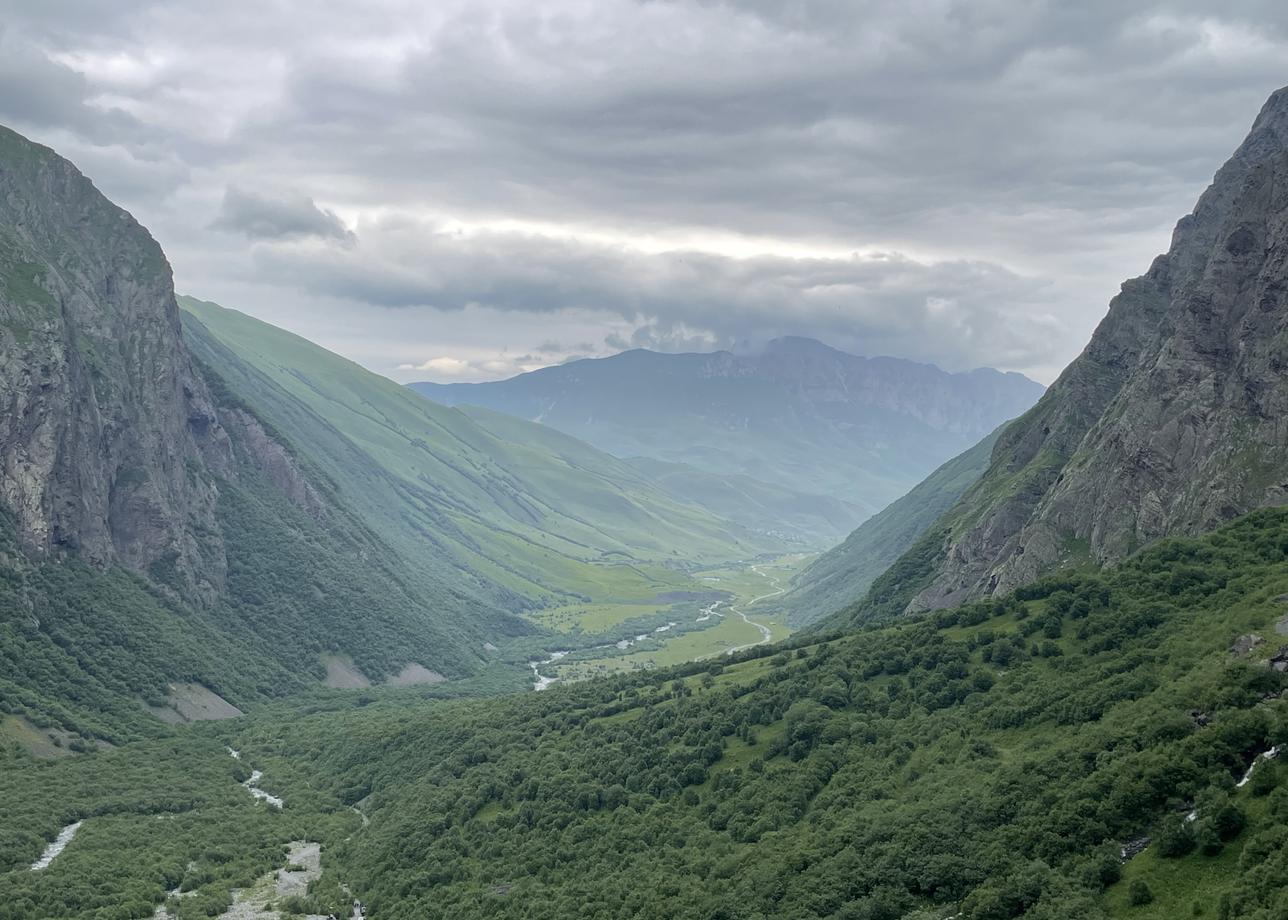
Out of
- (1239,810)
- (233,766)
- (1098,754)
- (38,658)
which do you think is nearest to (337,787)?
(233,766)

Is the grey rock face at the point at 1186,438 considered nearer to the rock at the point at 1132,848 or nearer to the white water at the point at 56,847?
the rock at the point at 1132,848

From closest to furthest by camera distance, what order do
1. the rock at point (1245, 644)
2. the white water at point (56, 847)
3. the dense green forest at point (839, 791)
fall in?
the dense green forest at point (839, 791), the rock at point (1245, 644), the white water at point (56, 847)

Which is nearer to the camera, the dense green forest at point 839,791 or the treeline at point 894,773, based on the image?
the dense green forest at point 839,791

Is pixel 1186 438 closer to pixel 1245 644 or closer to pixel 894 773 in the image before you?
pixel 1245 644

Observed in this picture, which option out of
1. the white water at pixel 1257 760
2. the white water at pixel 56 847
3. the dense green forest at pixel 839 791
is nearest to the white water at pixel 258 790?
the dense green forest at pixel 839 791

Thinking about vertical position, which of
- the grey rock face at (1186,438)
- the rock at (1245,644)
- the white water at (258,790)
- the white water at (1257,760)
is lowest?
the white water at (258,790)

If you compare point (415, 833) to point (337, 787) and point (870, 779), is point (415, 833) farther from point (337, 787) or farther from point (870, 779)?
point (870, 779)

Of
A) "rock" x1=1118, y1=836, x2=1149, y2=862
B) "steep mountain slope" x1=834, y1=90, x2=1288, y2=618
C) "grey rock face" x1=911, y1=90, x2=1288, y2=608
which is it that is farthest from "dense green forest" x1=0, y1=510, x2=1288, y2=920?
"steep mountain slope" x1=834, y1=90, x2=1288, y2=618

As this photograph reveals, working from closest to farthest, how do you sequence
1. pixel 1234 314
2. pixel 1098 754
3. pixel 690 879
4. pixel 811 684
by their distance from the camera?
pixel 1098 754, pixel 690 879, pixel 811 684, pixel 1234 314
